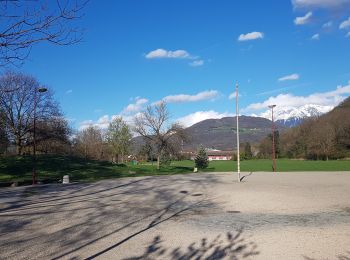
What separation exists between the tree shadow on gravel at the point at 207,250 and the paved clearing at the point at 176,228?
0.07ft

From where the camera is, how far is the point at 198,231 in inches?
459

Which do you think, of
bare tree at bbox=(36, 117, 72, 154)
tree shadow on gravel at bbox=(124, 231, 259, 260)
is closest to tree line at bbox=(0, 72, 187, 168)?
bare tree at bbox=(36, 117, 72, 154)

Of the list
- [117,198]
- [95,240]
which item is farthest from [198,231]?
[117,198]

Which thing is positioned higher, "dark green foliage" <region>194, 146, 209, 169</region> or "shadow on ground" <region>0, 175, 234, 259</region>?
"dark green foliage" <region>194, 146, 209, 169</region>

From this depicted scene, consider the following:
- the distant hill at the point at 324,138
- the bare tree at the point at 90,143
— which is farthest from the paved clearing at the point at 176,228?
the distant hill at the point at 324,138

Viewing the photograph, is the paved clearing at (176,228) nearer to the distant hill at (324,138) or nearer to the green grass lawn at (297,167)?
the green grass lawn at (297,167)

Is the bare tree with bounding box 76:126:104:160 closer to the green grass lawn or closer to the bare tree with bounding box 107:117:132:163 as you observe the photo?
the bare tree with bounding box 107:117:132:163

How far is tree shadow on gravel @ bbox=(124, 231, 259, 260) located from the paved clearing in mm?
22

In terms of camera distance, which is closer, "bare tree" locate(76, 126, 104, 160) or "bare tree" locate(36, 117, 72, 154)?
"bare tree" locate(36, 117, 72, 154)

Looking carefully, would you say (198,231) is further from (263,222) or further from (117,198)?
(117,198)

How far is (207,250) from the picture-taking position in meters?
9.34

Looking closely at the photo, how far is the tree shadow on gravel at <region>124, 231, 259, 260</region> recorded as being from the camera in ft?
28.8

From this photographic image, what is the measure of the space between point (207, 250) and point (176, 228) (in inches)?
118

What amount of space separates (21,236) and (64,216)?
3.33m
